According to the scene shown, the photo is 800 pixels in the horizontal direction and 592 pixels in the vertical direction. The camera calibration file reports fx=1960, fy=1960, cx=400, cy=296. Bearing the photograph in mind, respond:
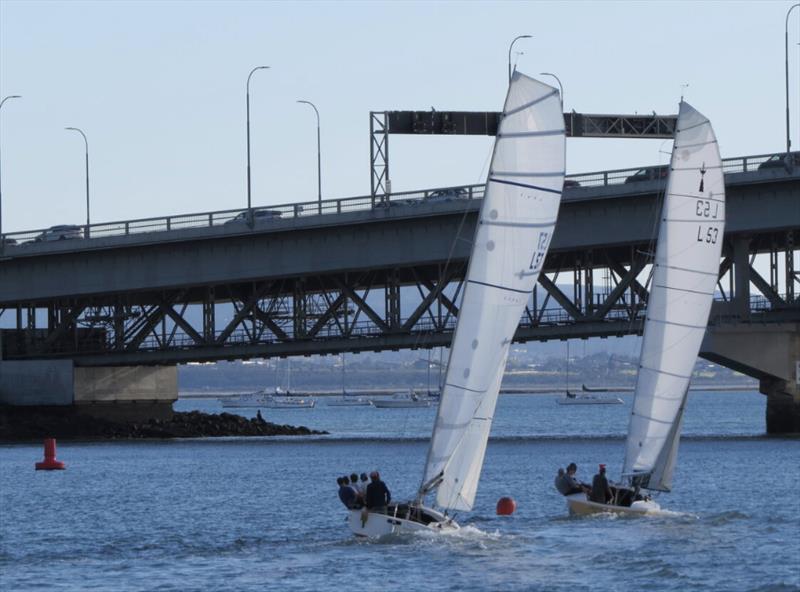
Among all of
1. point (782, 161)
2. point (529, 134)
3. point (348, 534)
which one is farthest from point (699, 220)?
point (782, 161)

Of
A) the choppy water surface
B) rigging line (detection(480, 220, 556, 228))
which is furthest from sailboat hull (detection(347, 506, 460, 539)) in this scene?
rigging line (detection(480, 220, 556, 228))

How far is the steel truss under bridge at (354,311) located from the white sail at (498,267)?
Answer: 141 feet

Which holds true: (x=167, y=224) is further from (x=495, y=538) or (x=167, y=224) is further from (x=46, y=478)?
(x=495, y=538)

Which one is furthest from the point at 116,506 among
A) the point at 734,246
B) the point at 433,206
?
the point at 734,246

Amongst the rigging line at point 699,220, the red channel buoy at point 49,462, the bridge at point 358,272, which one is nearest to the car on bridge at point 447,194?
the bridge at point 358,272

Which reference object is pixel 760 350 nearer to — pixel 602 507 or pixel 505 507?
pixel 505 507

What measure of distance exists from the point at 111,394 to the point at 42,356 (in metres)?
4.17

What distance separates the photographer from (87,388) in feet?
337

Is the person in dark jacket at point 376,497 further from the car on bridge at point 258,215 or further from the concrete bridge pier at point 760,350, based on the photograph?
the car on bridge at point 258,215

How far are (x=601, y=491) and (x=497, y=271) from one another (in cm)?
910

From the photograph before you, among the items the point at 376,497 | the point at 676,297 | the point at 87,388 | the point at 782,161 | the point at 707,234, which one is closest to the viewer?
the point at 376,497

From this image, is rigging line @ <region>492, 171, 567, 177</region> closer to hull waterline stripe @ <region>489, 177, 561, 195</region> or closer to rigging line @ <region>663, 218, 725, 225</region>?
hull waterline stripe @ <region>489, 177, 561, 195</region>

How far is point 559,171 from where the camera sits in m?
43.3

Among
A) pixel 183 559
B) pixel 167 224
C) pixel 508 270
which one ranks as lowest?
pixel 183 559
